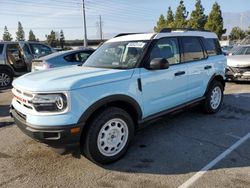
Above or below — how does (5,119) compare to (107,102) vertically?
below

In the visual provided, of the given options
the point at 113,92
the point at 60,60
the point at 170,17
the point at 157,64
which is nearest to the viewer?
the point at 113,92

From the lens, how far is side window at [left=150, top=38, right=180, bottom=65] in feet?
15.3

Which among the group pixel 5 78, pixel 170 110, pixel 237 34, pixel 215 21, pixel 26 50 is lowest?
pixel 5 78

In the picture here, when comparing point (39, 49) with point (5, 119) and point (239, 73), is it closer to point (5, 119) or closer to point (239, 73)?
point (5, 119)

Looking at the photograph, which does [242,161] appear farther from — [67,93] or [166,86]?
[67,93]

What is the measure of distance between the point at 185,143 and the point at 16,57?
954 centimetres

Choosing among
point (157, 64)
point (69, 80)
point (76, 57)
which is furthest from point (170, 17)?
point (69, 80)

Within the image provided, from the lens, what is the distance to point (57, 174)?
375cm

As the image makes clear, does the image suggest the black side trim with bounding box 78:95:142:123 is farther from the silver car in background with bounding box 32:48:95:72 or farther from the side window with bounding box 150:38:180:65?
the silver car in background with bounding box 32:48:95:72

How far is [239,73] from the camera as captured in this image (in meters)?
9.82

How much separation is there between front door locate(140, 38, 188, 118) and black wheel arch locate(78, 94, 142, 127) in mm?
191

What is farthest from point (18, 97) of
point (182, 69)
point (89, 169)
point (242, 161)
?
point (242, 161)

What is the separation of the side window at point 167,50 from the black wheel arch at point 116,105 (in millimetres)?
864

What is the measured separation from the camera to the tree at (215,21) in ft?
151
